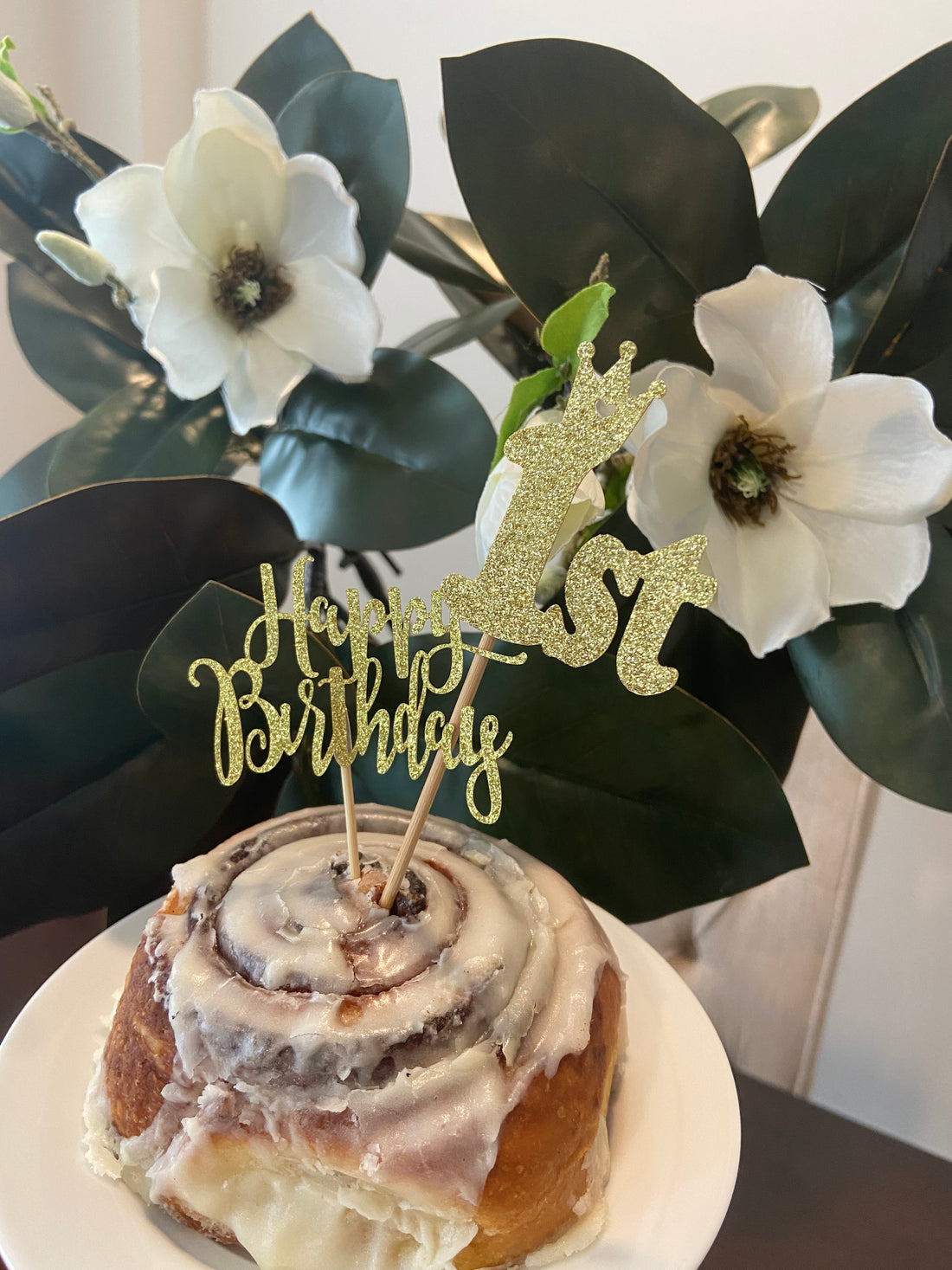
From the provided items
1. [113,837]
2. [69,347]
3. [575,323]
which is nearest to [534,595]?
[575,323]

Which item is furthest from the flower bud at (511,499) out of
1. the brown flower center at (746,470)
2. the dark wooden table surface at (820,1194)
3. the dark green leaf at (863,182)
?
the dark wooden table surface at (820,1194)

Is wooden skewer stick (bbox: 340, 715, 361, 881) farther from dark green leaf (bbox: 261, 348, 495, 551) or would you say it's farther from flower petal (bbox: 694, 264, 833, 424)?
flower petal (bbox: 694, 264, 833, 424)

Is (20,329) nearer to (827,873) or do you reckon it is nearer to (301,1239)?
(301,1239)

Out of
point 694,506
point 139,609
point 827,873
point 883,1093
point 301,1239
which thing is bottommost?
point 883,1093

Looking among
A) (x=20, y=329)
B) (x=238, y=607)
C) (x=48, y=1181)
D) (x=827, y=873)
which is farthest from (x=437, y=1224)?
(x=20, y=329)

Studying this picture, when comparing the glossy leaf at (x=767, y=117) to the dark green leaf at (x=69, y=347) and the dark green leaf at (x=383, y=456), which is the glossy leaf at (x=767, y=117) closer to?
the dark green leaf at (x=383, y=456)
